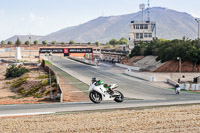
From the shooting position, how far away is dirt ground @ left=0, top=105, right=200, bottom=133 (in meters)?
11.3

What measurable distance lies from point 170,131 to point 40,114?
22.9ft

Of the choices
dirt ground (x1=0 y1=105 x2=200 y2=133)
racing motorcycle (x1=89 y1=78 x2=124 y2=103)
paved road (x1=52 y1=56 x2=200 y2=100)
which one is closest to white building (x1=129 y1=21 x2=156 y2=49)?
paved road (x1=52 y1=56 x2=200 y2=100)

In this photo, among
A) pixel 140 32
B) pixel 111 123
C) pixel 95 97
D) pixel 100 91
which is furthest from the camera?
pixel 140 32

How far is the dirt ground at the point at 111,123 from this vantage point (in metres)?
11.3

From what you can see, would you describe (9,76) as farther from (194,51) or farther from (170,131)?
(170,131)

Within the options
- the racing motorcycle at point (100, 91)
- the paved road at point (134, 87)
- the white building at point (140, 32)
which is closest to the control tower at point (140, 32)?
the white building at point (140, 32)

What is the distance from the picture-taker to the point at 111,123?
40.4 feet

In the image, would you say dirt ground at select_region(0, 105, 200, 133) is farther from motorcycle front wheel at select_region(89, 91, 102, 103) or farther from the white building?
the white building

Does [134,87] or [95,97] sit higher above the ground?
[95,97]

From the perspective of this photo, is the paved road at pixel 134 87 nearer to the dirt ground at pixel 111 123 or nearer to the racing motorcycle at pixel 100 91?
the racing motorcycle at pixel 100 91

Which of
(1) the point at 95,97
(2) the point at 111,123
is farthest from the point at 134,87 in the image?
(2) the point at 111,123

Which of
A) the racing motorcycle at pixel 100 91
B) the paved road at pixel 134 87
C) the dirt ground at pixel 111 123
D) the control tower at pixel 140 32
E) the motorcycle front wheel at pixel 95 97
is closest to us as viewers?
the dirt ground at pixel 111 123

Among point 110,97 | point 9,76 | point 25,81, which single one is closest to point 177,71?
point 25,81

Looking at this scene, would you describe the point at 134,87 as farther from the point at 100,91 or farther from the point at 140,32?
the point at 140,32
